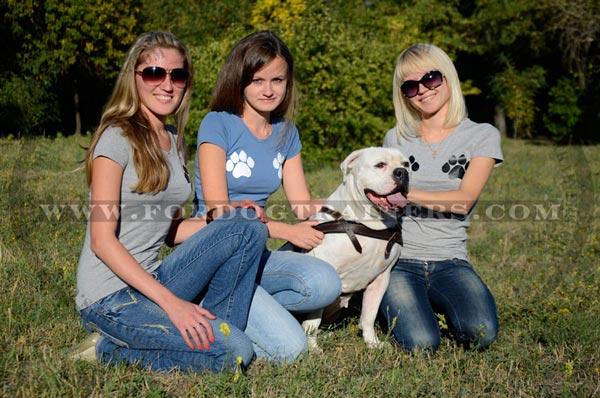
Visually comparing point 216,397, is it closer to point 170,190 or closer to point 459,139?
point 170,190

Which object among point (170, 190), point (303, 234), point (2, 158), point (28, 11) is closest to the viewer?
point (170, 190)

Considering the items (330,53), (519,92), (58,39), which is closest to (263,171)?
(330,53)

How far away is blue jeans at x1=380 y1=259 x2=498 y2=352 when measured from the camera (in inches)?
135

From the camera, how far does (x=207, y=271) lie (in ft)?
9.69

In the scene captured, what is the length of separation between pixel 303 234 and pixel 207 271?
2.46 ft

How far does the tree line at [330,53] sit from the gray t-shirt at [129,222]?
9153 mm

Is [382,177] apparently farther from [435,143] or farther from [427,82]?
[427,82]

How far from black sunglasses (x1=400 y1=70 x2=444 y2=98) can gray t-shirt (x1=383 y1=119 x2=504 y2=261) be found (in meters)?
0.34

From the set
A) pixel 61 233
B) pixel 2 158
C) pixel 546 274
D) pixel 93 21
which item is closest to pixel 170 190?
pixel 61 233

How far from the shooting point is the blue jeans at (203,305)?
2.80 m

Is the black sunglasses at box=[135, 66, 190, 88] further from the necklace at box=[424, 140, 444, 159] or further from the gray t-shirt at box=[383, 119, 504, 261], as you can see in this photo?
the necklace at box=[424, 140, 444, 159]

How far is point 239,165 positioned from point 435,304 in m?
1.55

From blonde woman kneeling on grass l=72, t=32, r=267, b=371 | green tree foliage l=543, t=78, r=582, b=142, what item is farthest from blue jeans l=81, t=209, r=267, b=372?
green tree foliage l=543, t=78, r=582, b=142

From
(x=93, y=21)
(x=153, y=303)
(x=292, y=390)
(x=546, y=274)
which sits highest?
(x=93, y=21)
